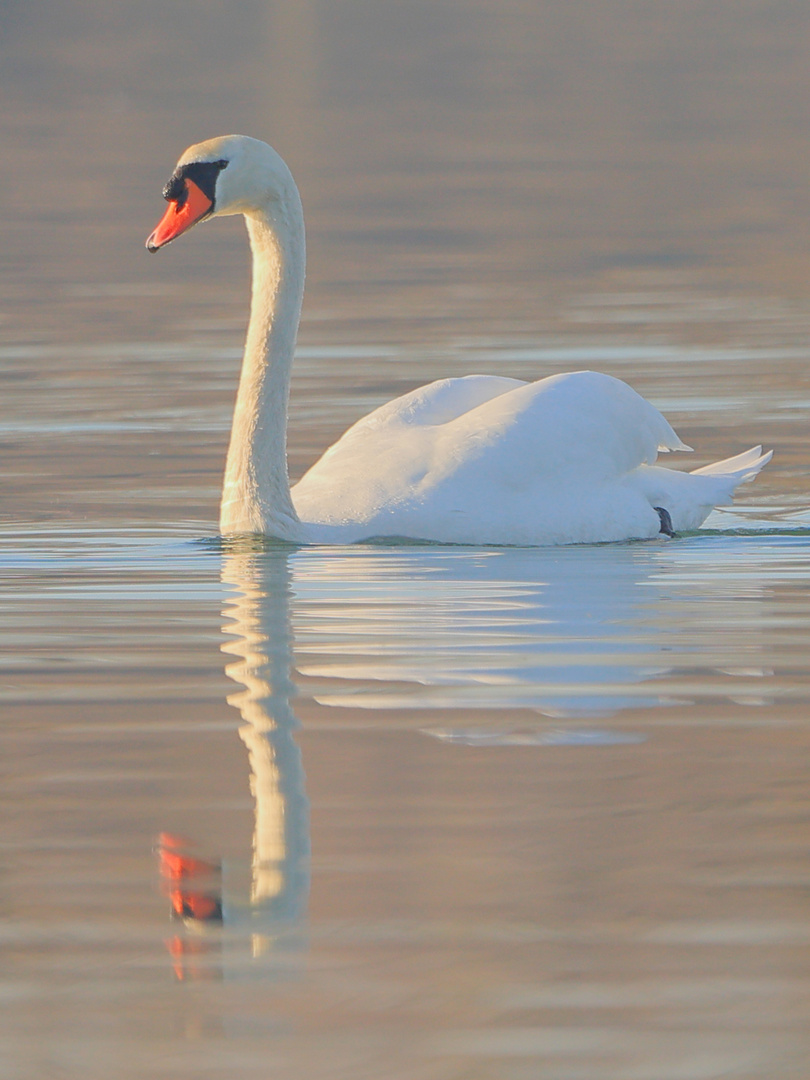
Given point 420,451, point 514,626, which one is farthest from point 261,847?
point 420,451

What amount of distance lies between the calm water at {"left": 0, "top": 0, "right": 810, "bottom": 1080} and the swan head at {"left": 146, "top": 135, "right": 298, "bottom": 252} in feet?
4.26

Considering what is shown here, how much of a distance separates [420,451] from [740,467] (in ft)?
5.97

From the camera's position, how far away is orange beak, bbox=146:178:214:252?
29.6 ft

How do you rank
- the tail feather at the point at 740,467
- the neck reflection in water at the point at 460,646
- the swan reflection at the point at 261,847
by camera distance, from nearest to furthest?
1. the swan reflection at the point at 261,847
2. the neck reflection in water at the point at 460,646
3. the tail feather at the point at 740,467

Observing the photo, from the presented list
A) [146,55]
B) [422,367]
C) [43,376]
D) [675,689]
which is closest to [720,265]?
[422,367]

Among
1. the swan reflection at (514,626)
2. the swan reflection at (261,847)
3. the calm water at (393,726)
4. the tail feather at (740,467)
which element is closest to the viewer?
the calm water at (393,726)

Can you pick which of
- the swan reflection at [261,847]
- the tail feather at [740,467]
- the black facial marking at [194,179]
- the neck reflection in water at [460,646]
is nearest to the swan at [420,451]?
the black facial marking at [194,179]

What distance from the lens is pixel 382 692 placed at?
260 inches

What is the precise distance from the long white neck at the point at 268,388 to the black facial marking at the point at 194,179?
43cm

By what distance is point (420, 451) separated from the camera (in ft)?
30.6

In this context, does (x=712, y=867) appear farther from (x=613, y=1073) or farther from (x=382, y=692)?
(x=382, y=692)

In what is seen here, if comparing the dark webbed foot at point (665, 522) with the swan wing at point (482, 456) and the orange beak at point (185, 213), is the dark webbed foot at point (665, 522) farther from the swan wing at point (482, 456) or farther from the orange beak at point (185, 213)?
the orange beak at point (185, 213)

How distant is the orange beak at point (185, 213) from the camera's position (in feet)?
29.6

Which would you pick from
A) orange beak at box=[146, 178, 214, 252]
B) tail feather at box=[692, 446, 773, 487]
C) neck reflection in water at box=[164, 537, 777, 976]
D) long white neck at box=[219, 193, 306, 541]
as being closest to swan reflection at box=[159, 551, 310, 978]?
neck reflection in water at box=[164, 537, 777, 976]
